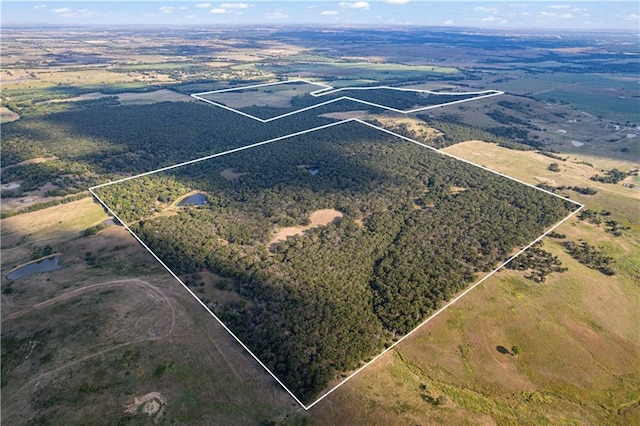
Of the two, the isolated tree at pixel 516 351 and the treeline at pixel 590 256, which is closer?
the isolated tree at pixel 516 351

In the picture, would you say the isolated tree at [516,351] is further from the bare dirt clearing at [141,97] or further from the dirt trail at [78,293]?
the bare dirt clearing at [141,97]

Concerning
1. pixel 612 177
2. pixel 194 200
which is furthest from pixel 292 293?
pixel 612 177

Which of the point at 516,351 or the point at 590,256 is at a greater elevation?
the point at 590,256

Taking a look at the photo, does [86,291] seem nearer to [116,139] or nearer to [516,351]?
[516,351]

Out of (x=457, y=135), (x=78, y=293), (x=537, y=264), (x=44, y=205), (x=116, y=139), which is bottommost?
(x=44, y=205)

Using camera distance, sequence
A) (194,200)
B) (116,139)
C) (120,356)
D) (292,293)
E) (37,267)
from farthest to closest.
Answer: (116,139) < (194,200) < (37,267) < (292,293) < (120,356)

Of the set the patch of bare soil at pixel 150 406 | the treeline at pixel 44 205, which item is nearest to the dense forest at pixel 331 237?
the treeline at pixel 44 205
